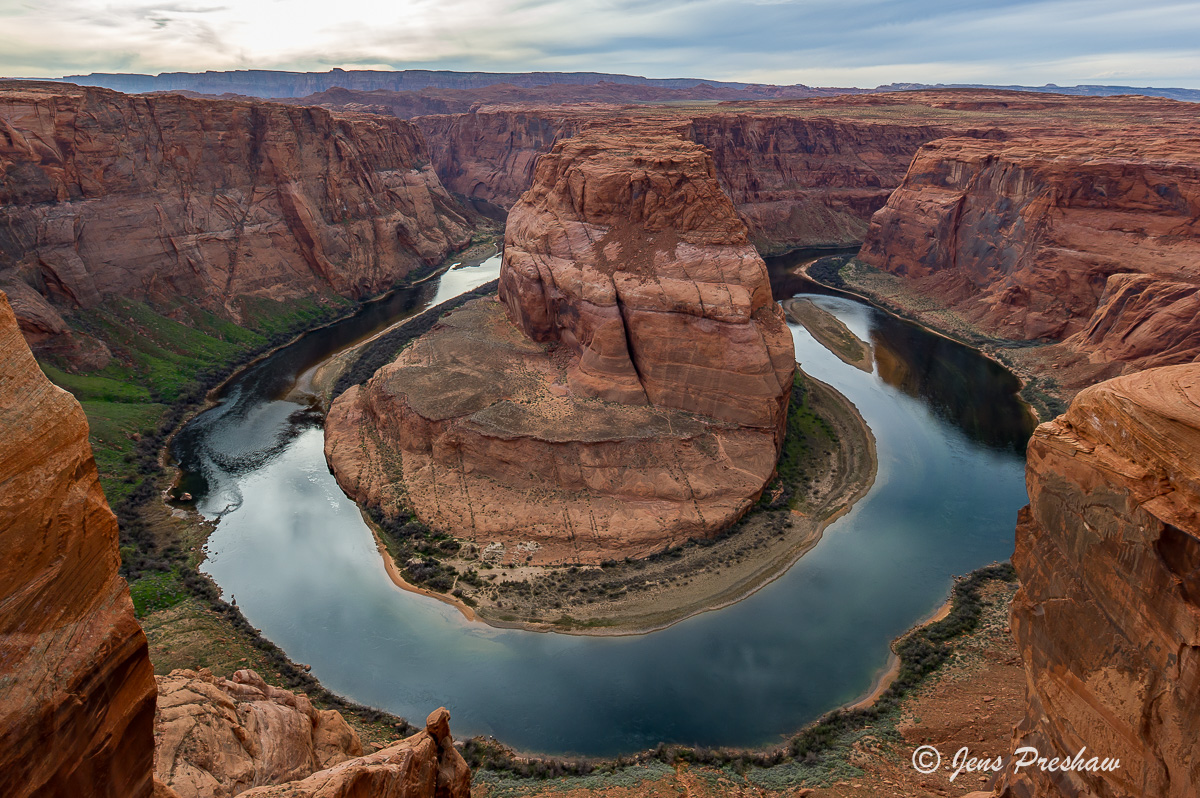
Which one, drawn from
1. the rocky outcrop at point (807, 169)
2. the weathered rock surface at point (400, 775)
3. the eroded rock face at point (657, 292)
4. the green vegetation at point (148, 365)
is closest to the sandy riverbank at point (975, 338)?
the rocky outcrop at point (807, 169)

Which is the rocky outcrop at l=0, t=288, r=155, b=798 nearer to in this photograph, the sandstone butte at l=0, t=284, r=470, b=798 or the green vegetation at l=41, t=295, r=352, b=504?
the sandstone butte at l=0, t=284, r=470, b=798

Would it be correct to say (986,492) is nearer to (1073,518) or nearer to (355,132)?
(1073,518)

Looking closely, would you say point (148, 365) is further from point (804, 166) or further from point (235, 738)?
point (804, 166)

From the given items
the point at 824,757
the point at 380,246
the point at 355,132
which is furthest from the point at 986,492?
the point at 355,132

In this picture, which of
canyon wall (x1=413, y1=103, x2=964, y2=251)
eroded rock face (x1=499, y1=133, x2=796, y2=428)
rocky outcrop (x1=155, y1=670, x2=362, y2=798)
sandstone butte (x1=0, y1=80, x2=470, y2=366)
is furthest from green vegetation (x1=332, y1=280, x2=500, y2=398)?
canyon wall (x1=413, y1=103, x2=964, y2=251)

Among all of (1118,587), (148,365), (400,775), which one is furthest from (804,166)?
(400,775)
